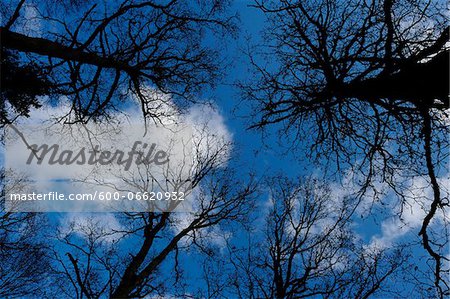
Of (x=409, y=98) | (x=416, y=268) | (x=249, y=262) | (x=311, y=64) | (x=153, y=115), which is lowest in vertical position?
(x=416, y=268)

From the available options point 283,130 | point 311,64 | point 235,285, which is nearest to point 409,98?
point 311,64

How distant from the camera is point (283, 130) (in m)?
6.52

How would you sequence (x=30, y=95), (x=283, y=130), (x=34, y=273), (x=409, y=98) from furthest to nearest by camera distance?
(x=34, y=273) < (x=30, y=95) < (x=283, y=130) < (x=409, y=98)

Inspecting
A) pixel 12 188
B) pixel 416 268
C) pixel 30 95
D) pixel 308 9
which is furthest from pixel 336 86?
pixel 12 188

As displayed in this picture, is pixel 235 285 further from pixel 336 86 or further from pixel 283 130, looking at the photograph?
pixel 336 86

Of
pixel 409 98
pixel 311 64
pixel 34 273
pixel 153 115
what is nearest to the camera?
pixel 409 98

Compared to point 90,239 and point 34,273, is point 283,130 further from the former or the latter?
point 34,273

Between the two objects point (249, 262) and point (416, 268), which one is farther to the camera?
point (249, 262)

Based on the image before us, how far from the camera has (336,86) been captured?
5785 millimetres

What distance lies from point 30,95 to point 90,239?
12.9 feet

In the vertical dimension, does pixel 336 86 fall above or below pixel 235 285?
above

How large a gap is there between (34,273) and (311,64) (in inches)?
429

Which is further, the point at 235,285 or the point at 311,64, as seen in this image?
the point at 235,285

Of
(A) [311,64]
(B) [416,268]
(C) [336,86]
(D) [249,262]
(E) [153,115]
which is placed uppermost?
(E) [153,115]
